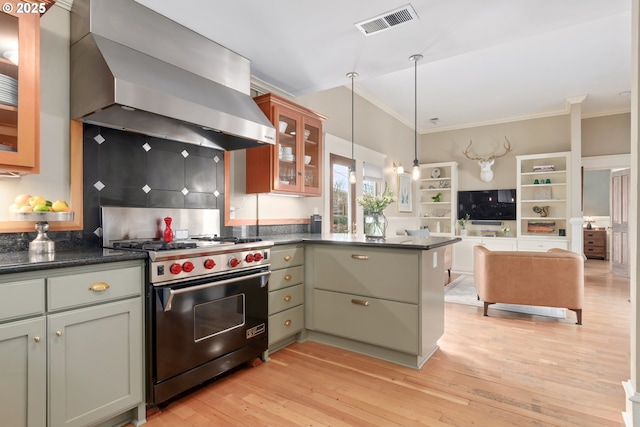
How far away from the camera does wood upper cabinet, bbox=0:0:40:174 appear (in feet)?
5.64

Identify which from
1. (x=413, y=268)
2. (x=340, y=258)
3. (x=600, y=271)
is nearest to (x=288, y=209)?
(x=340, y=258)

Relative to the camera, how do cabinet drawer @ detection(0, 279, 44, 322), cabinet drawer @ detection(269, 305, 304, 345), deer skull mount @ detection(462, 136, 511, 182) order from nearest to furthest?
cabinet drawer @ detection(0, 279, 44, 322)
cabinet drawer @ detection(269, 305, 304, 345)
deer skull mount @ detection(462, 136, 511, 182)

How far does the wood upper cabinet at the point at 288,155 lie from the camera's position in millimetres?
3258

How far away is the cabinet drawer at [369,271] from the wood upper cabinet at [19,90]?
2.10 meters

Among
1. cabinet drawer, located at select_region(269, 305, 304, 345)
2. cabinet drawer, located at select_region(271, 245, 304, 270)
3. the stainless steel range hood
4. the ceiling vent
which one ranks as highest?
the ceiling vent

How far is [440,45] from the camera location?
2936 millimetres

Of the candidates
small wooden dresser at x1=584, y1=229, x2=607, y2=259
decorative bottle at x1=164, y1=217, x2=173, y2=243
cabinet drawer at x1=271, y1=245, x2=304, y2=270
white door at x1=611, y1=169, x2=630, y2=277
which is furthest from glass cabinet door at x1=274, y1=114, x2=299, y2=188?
small wooden dresser at x1=584, y1=229, x2=607, y2=259

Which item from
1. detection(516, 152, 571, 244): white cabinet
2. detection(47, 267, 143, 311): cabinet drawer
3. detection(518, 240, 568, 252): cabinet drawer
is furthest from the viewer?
detection(516, 152, 571, 244): white cabinet

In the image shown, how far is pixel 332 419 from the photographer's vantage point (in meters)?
1.96

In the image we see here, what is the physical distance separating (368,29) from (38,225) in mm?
2570

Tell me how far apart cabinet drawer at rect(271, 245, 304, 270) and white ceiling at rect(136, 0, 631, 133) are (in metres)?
1.73

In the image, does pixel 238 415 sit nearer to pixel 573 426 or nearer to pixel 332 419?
pixel 332 419

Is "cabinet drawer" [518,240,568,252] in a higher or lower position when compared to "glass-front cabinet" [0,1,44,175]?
lower

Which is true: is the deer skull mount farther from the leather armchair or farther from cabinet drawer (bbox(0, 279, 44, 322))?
cabinet drawer (bbox(0, 279, 44, 322))
